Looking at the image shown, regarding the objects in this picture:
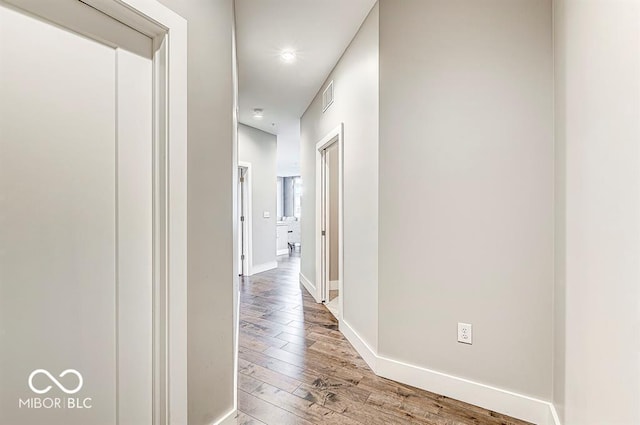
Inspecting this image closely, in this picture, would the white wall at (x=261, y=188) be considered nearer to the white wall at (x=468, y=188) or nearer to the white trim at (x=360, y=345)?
the white trim at (x=360, y=345)

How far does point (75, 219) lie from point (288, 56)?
250cm

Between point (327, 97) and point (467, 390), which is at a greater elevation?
point (327, 97)

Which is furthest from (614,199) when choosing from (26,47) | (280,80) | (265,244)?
(265,244)

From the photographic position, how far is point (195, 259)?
4.57 ft

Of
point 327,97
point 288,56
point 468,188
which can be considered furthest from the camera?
point 327,97

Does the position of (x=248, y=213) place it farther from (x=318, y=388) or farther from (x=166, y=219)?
(x=166, y=219)

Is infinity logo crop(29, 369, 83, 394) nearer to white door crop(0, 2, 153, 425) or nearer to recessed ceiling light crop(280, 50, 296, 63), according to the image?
white door crop(0, 2, 153, 425)

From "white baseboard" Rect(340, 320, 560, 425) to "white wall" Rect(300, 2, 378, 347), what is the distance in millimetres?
190

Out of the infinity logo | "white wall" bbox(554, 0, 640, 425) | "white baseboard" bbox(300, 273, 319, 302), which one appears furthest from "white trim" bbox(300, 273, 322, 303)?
the infinity logo

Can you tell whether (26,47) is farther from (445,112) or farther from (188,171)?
(445,112)

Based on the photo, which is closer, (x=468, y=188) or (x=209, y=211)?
(x=209, y=211)

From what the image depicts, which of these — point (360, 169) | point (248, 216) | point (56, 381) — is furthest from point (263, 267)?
point (56, 381)

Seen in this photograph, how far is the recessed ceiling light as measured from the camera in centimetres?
281

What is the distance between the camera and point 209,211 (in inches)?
58.1
